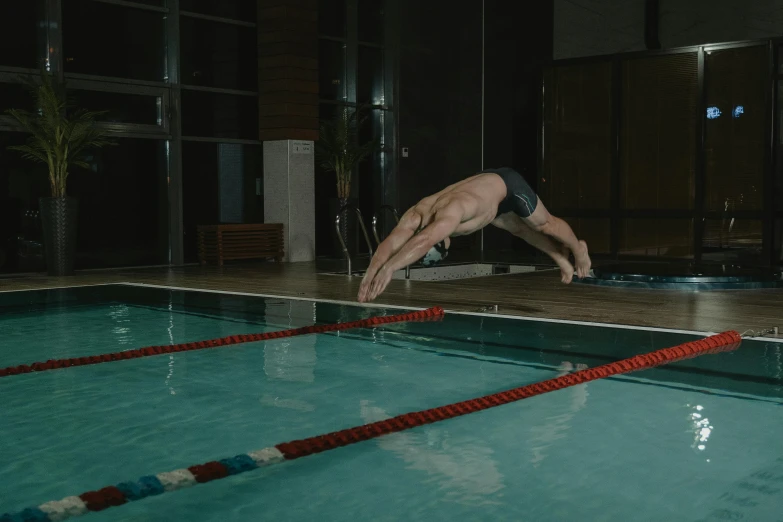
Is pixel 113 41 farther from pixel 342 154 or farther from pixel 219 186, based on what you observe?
pixel 342 154

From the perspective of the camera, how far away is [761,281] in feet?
33.1

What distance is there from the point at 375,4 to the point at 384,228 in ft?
12.7

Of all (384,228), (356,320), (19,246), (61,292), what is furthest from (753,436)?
(384,228)

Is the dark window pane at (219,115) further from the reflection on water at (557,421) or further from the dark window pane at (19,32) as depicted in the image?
the reflection on water at (557,421)

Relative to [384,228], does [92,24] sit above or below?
above

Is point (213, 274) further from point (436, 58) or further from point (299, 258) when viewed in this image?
point (436, 58)

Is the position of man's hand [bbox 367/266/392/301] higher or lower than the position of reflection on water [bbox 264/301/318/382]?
higher

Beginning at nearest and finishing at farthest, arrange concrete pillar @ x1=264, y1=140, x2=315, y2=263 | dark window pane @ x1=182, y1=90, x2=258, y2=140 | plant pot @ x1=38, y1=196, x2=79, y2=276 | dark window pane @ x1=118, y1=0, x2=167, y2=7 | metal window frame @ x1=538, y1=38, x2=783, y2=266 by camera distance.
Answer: plant pot @ x1=38, y1=196, x2=79, y2=276 → dark window pane @ x1=118, y1=0, x2=167, y2=7 → metal window frame @ x1=538, y1=38, x2=783, y2=266 → dark window pane @ x1=182, y1=90, x2=258, y2=140 → concrete pillar @ x1=264, y1=140, x2=315, y2=263

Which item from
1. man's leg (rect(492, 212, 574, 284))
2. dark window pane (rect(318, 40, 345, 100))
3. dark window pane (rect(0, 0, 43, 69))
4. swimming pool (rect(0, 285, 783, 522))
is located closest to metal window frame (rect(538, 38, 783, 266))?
dark window pane (rect(318, 40, 345, 100))

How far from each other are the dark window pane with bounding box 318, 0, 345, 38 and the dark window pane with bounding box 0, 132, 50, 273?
5.30 metres

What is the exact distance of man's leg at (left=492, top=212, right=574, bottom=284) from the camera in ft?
23.5

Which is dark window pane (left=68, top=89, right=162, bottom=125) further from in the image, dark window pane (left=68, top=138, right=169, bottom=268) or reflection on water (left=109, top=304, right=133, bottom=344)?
reflection on water (left=109, top=304, right=133, bottom=344)

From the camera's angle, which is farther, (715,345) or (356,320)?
(356,320)

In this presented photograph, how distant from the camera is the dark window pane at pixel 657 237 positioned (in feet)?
46.9
